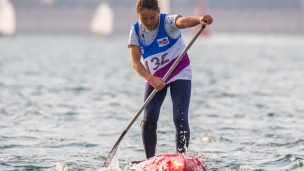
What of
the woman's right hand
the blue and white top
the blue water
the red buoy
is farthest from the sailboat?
the red buoy

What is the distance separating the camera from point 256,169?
396 inches

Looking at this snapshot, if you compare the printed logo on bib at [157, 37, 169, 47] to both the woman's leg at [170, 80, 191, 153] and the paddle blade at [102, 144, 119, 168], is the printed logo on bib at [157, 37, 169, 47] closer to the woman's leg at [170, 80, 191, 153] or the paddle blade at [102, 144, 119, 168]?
the woman's leg at [170, 80, 191, 153]

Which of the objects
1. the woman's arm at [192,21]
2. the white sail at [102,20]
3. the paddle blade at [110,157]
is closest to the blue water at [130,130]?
the paddle blade at [110,157]

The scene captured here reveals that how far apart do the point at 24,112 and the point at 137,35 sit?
25.2 feet

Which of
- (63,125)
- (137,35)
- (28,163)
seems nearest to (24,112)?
(63,125)

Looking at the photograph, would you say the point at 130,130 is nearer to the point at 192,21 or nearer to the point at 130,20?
the point at 192,21

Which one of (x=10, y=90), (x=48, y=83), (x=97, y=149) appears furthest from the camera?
(x=48, y=83)

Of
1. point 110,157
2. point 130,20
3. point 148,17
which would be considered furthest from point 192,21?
point 130,20

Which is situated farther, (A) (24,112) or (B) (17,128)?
(A) (24,112)

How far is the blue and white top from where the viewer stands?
941 centimetres

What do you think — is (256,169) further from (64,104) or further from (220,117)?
(64,104)

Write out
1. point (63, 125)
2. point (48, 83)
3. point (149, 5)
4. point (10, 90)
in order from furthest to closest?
point (48, 83), point (10, 90), point (63, 125), point (149, 5)

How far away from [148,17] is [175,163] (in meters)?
1.72

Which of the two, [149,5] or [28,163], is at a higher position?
[149,5]
